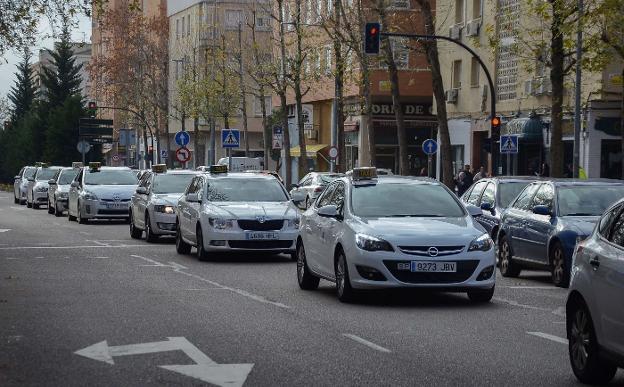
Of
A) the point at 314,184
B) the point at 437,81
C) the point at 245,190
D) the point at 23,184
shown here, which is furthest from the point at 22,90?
the point at 245,190

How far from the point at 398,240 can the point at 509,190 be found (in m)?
10.0

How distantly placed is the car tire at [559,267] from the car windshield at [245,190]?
6622mm

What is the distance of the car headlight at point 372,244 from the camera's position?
1616cm

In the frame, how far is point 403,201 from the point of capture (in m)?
17.5

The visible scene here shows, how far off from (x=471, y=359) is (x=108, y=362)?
2734 millimetres

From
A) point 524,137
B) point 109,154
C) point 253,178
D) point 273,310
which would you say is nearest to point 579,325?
point 273,310

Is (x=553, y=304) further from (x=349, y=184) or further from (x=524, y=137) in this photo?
(x=524, y=137)

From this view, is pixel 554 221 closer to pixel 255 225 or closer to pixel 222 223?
pixel 255 225

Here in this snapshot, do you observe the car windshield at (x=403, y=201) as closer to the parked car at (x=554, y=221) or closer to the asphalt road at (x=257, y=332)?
the asphalt road at (x=257, y=332)

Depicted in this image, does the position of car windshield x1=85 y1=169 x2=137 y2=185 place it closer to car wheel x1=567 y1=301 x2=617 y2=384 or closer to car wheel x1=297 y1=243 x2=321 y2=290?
car wheel x1=297 y1=243 x2=321 y2=290

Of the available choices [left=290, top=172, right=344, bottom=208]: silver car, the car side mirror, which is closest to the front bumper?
the car side mirror

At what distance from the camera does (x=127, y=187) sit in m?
41.8

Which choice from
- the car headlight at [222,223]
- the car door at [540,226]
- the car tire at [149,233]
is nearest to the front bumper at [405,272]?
the car door at [540,226]

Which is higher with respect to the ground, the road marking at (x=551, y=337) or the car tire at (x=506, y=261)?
the road marking at (x=551, y=337)
